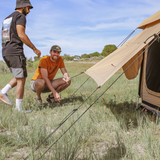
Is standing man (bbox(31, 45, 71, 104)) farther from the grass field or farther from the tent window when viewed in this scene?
the tent window

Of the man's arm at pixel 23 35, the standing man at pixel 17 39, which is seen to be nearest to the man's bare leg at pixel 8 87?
the standing man at pixel 17 39

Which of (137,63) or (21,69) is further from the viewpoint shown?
(137,63)

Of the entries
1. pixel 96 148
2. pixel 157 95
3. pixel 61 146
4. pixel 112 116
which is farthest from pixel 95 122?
pixel 157 95

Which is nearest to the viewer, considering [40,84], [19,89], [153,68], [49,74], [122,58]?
[122,58]

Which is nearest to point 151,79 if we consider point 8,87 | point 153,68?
point 153,68

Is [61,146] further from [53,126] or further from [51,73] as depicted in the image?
[51,73]

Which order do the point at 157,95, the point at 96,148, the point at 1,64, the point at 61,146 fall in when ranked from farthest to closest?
1. the point at 1,64
2. the point at 157,95
3. the point at 96,148
4. the point at 61,146

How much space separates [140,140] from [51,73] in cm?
246

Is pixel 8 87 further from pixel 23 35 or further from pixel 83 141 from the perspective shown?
pixel 83 141

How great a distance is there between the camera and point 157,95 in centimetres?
311

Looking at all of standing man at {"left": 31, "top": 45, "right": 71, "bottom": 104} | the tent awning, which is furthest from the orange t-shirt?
the tent awning

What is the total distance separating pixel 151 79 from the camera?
3293 millimetres

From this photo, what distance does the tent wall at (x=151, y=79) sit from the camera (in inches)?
124

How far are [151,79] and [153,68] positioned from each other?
223mm
